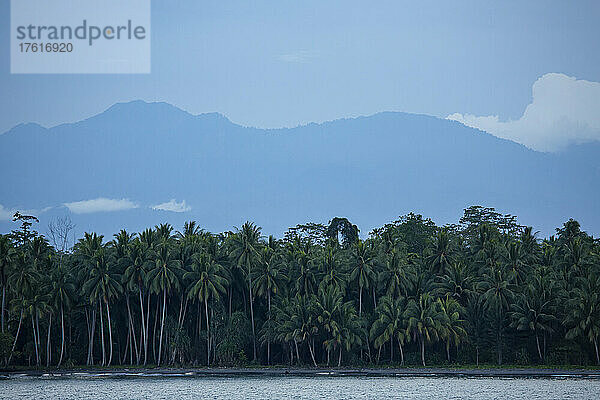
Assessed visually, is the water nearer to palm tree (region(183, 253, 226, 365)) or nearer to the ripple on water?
the ripple on water

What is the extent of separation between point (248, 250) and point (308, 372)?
53.1ft

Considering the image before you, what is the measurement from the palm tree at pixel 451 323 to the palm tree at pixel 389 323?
14.1 ft

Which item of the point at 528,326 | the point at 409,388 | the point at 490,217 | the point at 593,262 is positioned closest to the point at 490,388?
the point at 409,388

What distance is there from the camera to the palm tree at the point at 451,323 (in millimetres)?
94312

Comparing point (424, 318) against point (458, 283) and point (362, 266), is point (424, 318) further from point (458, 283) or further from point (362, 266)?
point (362, 266)

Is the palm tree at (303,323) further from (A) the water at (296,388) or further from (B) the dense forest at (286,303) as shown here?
(A) the water at (296,388)

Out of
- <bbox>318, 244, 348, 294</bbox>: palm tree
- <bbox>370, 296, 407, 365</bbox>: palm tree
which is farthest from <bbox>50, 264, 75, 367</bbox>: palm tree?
<bbox>370, 296, 407, 365</bbox>: palm tree

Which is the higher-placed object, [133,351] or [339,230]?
[339,230]

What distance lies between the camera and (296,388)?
75.0 meters

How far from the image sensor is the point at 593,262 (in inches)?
3794

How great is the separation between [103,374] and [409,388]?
33.6 meters

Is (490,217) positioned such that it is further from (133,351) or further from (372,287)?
(133,351)

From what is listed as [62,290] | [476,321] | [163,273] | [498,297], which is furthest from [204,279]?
[498,297]

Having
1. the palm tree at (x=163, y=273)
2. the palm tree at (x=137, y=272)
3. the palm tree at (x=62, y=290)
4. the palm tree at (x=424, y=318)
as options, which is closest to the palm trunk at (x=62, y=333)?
the palm tree at (x=62, y=290)
